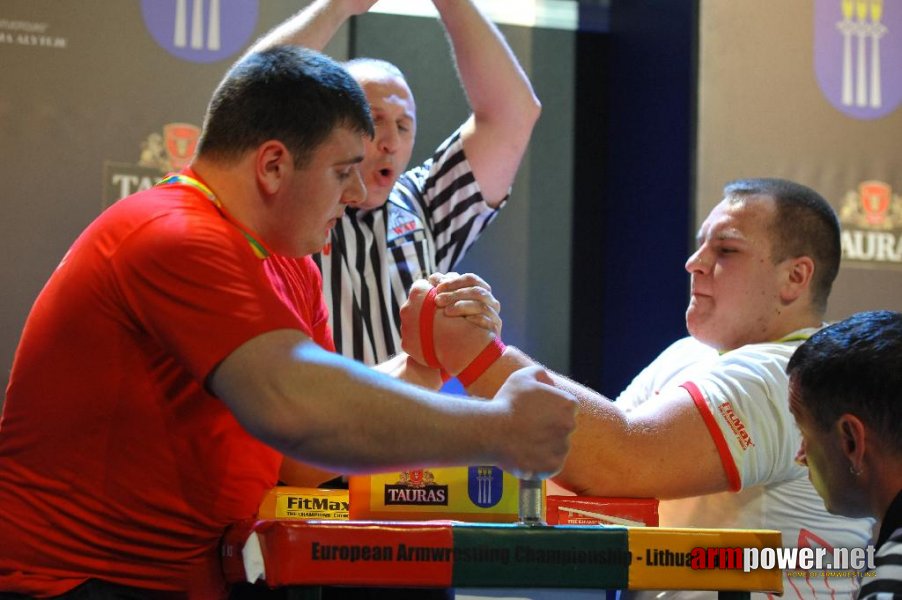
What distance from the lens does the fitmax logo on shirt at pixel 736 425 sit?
186cm

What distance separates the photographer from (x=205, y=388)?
1.27m

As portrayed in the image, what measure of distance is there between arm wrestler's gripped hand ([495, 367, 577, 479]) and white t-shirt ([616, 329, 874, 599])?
2.15ft

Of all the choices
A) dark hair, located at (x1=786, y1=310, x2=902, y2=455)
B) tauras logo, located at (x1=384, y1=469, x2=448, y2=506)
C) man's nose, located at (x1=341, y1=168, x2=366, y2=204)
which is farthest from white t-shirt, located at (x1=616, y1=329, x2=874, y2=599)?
man's nose, located at (x1=341, y1=168, x2=366, y2=204)

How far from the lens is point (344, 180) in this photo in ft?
4.96

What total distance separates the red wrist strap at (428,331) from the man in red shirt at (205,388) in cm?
40

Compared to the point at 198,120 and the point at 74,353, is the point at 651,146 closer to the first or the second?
the point at 198,120

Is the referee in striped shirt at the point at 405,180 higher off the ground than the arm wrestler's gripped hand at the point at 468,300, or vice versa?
the referee in striped shirt at the point at 405,180

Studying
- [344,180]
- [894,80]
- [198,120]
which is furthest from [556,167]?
[344,180]

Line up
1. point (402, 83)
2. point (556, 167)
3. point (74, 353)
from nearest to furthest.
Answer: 1. point (74, 353)
2. point (402, 83)
3. point (556, 167)

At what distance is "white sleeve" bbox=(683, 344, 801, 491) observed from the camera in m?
1.86

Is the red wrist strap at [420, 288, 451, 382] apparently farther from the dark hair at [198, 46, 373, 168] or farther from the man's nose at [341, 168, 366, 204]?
the dark hair at [198, 46, 373, 168]

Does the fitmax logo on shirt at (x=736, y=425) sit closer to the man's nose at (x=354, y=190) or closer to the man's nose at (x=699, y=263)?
the man's nose at (x=699, y=263)

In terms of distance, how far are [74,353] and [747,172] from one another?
7.67 ft

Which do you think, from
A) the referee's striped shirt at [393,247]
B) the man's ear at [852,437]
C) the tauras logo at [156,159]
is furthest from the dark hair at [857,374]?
the tauras logo at [156,159]
